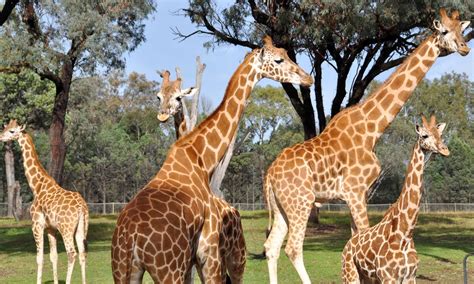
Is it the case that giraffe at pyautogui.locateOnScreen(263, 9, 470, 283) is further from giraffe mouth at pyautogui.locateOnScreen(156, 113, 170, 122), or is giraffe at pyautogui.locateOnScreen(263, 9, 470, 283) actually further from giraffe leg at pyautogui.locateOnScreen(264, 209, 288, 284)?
giraffe mouth at pyautogui.locateOnScreen(156, 113, 170, 122)

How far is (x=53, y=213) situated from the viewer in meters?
12.3

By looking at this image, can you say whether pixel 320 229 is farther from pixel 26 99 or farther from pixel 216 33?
pixel 26 99

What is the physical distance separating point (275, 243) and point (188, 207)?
11.6ft

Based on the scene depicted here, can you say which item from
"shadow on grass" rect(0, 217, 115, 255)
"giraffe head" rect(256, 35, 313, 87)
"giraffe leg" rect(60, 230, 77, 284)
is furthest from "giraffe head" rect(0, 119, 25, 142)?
"giraffe head" rect(256, 35, 313, 87)

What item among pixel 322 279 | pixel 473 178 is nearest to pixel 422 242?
pixel 322 279

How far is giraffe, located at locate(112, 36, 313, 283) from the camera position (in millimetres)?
4957

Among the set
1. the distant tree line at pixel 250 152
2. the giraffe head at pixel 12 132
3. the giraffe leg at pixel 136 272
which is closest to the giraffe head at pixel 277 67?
the giraffe leg at pixel 136 272

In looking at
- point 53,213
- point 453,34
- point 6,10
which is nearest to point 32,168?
point 53,213

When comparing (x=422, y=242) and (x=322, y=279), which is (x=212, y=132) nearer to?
(x=322, y=279)

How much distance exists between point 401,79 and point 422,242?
1159 centimetres

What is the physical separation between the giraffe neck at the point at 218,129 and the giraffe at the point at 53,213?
20.2 feet

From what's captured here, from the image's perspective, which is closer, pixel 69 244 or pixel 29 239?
pixel 69 244

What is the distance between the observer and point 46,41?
1998cm

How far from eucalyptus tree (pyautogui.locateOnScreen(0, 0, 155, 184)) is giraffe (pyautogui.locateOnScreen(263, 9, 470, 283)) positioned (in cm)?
1202
